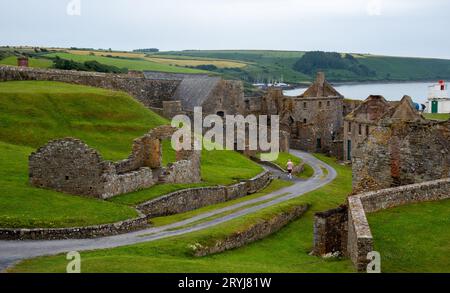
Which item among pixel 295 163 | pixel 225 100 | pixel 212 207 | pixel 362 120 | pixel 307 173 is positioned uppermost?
pixel 225 100

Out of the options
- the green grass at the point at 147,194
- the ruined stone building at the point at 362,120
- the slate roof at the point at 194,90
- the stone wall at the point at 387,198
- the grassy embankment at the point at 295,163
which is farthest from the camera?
the slate roof at the point at 194,90

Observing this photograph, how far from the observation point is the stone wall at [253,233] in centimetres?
2619

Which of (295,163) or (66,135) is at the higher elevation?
(66,135)

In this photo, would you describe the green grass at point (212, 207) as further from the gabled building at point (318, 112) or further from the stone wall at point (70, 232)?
the gabled building at point (318, 112)

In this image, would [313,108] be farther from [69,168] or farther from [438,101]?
[69,168]

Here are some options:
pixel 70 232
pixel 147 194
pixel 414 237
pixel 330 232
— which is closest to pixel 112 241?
pixel 70 232

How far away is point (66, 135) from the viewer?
145 ft

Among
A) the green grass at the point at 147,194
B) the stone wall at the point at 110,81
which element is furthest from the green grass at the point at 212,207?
the stone wall at the point at 110,81

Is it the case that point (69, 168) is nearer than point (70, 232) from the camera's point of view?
No

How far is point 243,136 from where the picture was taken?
204 ft

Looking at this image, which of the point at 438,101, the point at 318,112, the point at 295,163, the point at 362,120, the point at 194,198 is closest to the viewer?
the point at 194,198

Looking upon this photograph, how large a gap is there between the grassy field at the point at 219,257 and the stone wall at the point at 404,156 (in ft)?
13.2

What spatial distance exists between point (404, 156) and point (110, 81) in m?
36.1
